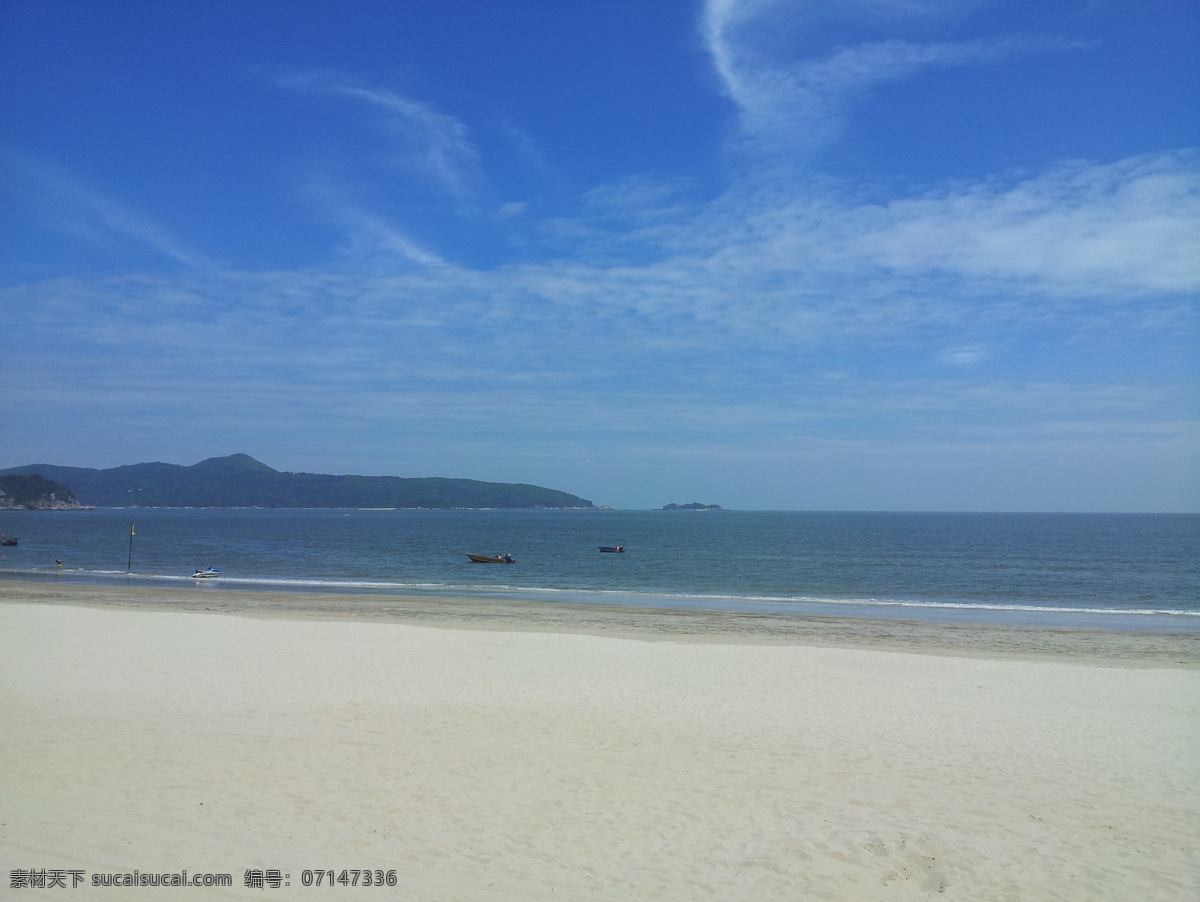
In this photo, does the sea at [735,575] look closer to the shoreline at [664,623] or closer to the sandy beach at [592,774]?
the shoreline at [664,623]

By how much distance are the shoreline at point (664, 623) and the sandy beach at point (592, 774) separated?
3.80 meters

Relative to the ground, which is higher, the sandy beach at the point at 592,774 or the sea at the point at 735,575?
the sandy beach at the point at 592,774

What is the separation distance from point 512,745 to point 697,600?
24505 millimetres

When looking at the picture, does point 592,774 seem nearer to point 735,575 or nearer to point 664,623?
point 664,623

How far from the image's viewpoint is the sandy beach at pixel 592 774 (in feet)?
20.2

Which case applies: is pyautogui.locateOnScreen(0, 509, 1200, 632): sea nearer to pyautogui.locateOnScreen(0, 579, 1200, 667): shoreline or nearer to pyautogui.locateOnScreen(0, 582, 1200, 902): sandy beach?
pyautogui.locateOnScreen(0, 579, 1200, 667): shoreline

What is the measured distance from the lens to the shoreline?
20234 mm

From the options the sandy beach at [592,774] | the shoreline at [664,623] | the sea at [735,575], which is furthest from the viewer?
the sea at [735,575]

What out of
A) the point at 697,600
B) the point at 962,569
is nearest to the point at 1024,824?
the point at 697,600

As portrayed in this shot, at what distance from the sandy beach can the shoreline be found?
3805mm

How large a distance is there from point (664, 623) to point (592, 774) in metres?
16.4

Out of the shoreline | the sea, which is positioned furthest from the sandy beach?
the sea

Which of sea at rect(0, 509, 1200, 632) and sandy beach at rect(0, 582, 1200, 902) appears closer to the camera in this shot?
sandy beach at rect(0, 582, 1200, 902)

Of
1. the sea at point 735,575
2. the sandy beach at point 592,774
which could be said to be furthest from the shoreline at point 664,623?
the sandy beach at point 592,774
